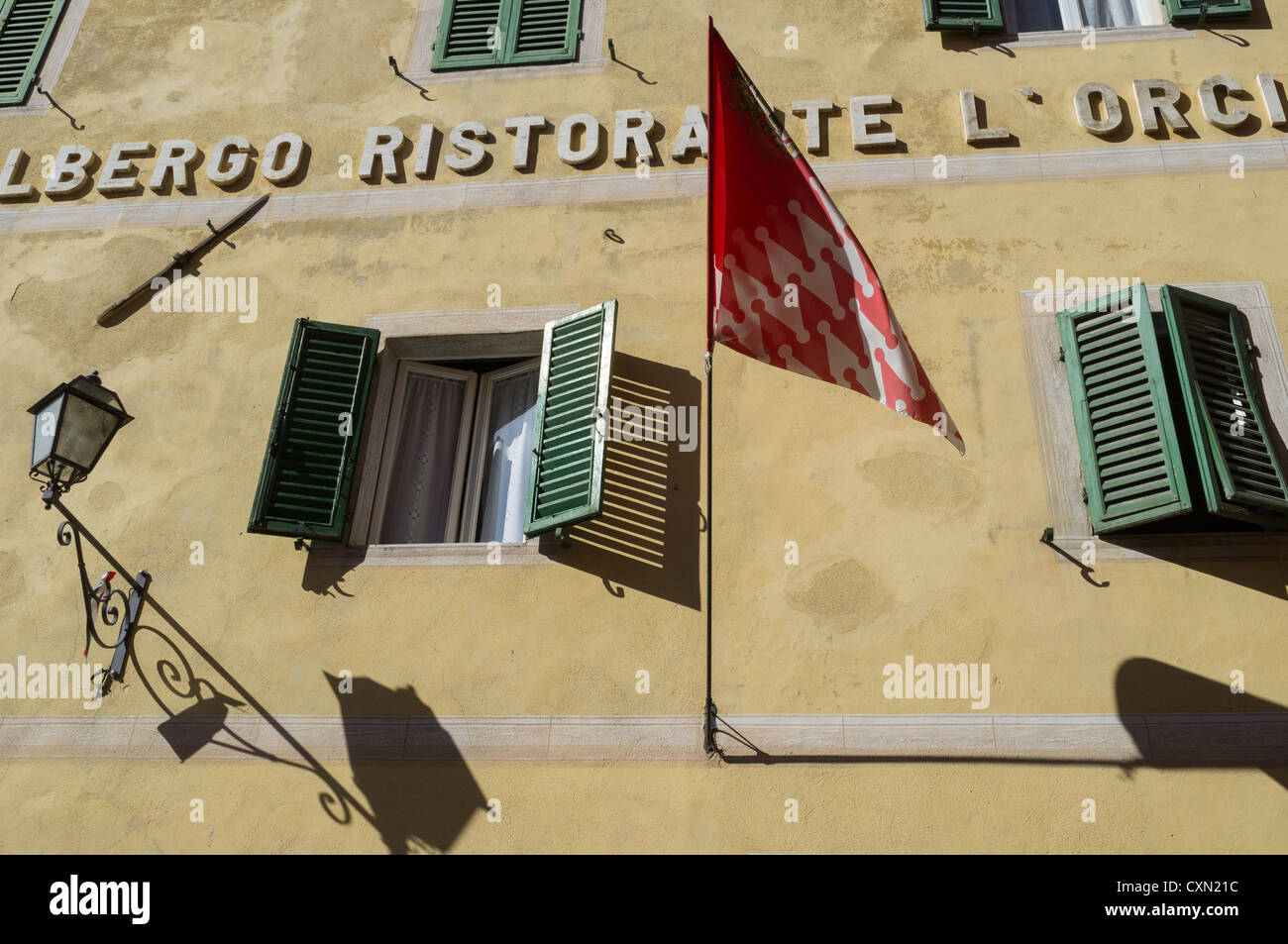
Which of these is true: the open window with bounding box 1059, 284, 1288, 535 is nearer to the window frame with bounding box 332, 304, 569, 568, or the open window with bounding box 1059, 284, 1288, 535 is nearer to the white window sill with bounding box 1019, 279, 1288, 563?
the white window sill with bounding box 1019, 279, 1288, 563

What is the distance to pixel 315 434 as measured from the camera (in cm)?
711

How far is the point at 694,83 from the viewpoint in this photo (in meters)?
8.45

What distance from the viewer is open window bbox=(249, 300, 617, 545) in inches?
266

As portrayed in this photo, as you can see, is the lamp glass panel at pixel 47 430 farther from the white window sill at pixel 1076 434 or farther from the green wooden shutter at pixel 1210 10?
the green wooden shutter at pixel 1210 10

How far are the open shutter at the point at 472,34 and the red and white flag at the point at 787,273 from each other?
10.7 feet

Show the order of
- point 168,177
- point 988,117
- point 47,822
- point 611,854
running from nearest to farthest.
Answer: point 611,854 < point 47,822 < point 988,117 < point 168,177

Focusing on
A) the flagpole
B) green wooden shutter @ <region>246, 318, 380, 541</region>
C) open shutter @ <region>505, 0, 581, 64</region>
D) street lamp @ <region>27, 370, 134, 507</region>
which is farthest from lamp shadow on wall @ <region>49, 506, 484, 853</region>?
open shutter @ <region>505, 0, 581, 64</region>

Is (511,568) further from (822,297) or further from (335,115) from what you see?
(335,115)

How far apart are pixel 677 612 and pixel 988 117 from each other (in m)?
4.24

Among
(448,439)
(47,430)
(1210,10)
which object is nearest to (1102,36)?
(1210,10)

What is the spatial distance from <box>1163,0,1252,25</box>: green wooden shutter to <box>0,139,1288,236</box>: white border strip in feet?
3.80

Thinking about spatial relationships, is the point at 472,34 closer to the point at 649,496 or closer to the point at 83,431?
the point at 649,496

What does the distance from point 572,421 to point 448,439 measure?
1207mm

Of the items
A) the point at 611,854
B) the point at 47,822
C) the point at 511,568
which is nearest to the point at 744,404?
the point at 511,568
